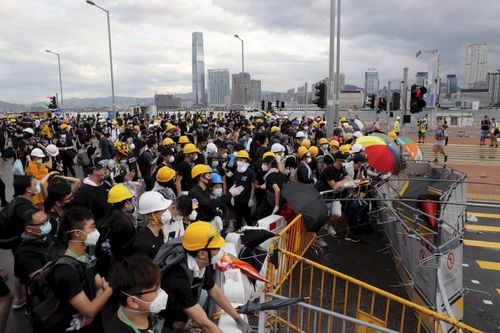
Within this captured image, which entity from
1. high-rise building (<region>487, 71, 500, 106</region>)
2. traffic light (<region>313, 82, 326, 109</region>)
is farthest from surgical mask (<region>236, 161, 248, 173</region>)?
high-rise building (<region>487, 71, 500, 106</region>)

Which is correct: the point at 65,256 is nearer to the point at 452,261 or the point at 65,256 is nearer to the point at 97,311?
the point at 97,311

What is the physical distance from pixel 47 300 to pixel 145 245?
0.94 metres

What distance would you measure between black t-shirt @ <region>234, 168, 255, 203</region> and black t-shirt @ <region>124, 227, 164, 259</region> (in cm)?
354

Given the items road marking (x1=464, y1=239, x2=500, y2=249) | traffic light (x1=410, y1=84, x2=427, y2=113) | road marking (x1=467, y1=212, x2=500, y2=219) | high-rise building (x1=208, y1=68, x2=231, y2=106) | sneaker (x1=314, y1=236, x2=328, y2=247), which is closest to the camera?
sneaker (x1=314, y1=236, x2=328, y2=247)

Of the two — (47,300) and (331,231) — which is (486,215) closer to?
(331,231)

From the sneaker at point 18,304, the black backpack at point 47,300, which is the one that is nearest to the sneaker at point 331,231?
the sneaker at point 18,304

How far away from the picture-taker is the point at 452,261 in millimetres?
4488

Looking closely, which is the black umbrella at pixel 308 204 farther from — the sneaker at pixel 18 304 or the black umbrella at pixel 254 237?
the sneaker at pixel 18 304

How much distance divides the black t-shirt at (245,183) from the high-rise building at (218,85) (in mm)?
125573

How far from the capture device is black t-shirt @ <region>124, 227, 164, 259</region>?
11.4 feet

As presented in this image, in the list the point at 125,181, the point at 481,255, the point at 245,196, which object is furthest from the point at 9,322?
the point at 481,255

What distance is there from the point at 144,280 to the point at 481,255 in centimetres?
768

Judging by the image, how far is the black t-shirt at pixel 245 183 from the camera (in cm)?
708

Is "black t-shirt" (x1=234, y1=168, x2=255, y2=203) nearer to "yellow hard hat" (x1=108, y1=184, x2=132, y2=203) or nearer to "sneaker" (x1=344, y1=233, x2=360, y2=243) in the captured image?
"sneaker" (x1=344, y1=233, x2=360, y2=243)
